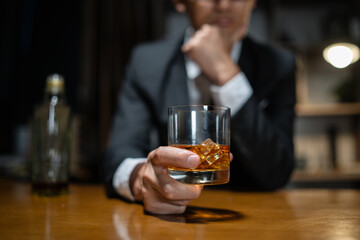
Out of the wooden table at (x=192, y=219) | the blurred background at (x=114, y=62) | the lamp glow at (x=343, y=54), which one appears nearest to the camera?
the wooden table at (x=192, y=219)

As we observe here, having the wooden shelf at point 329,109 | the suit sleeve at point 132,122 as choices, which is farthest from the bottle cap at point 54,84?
the wooden shelf at point 329,109

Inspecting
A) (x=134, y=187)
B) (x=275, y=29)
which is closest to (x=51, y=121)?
(x=134, y=187)

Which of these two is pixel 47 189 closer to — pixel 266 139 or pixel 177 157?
pixel 177 157

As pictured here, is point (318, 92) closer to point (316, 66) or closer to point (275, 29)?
point (316, 66)

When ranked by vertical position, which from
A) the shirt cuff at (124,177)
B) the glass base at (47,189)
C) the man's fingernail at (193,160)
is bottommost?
the glass base at (47,189)

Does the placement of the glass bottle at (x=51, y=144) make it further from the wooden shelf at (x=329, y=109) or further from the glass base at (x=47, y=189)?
the wooden shelf at (x=329, y=109)

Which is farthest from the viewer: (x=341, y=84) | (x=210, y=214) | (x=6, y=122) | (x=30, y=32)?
(x=30, y=32)
